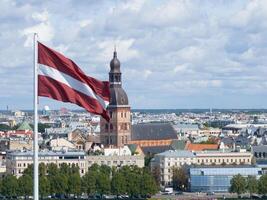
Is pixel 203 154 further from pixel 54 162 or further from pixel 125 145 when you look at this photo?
pixel 54 162

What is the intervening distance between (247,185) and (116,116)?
21061 millimetres

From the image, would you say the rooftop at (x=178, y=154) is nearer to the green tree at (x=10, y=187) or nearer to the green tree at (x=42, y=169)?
the green tree at (x=42, y=169)

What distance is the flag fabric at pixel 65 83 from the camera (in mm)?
14945

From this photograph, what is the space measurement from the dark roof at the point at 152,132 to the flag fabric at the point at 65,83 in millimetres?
101167

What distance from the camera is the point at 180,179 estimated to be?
99938 mm

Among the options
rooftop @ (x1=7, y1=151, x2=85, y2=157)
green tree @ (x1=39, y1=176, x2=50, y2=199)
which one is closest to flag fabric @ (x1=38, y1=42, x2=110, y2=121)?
green tree @ (x1=39, y1=176, x2=50, y2=199)

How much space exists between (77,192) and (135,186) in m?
4.96

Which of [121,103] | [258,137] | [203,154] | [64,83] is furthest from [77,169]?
[64,83]

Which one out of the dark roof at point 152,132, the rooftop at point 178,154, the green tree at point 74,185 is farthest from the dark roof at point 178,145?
the green tree at point 74,185

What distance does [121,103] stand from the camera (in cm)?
10581

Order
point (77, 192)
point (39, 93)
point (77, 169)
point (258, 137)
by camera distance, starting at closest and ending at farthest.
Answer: point (39, 93), point (77, 192), point (77, 169), point (258, 137)

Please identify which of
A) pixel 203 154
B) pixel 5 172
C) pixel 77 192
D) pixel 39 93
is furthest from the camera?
pixel 203 154

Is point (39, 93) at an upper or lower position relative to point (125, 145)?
lower

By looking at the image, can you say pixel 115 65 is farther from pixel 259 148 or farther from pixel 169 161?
pixel 259 148
